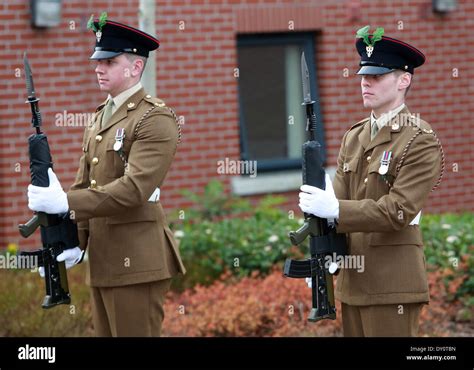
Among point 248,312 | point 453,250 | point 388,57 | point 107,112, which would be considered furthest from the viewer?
point 453,250

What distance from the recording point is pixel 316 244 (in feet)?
16.8

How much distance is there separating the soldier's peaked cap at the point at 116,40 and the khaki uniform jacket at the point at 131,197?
0.74 ft

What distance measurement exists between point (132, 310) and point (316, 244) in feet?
3.18

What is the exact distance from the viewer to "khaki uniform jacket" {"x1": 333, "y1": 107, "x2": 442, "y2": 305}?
500 cm

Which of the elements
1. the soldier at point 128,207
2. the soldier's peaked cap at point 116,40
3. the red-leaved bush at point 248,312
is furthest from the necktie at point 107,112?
the red-leaved bush at point 248,312

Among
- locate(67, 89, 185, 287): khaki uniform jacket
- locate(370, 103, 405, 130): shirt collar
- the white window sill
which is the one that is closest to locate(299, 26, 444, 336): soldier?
locate(370, 103, 405, 130): shirt collar

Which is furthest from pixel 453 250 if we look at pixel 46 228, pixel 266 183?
pixel 46 228

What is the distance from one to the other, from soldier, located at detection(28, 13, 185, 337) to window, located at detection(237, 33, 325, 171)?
4968mm

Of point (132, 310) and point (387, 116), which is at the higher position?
point (387, 116)

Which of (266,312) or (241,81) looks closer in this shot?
(266,312)

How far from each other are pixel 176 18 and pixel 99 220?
4.80 meters

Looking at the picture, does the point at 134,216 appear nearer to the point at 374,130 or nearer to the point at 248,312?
the point at 374,130

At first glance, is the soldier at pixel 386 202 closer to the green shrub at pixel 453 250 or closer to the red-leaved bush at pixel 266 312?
the red-leaved bush at pixel 266 312

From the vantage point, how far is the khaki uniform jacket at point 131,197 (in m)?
5.26
